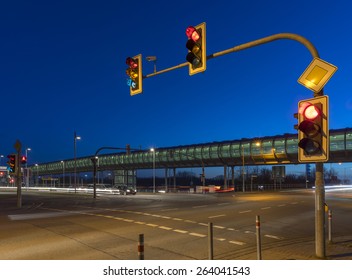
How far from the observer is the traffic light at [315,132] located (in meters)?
8.00

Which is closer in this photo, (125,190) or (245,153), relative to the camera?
(125,190)

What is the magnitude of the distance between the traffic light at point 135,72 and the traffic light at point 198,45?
2.52 m

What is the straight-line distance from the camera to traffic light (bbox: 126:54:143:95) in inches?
470

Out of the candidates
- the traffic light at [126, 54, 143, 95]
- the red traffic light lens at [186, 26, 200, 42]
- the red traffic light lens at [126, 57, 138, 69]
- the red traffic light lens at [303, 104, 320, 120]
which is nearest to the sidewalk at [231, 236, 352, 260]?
the red traffic light lens at [303, 104, 320, 120]

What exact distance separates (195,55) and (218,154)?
60.8m

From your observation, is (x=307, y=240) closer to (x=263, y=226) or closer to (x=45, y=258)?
(x=263, y=226)

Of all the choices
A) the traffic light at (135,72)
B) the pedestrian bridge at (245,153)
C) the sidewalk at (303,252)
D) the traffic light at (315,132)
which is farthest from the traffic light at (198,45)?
the pedestrian bridge at (245,153)

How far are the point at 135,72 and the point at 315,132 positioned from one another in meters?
6.24

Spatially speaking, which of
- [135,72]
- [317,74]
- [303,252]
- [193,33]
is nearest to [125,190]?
[135,72]

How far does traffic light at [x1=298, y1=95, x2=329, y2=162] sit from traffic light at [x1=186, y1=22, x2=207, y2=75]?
2976 mm

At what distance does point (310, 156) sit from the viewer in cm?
811

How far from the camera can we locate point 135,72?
12.0 metres

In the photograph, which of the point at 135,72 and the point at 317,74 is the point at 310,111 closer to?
the point at 317,74
